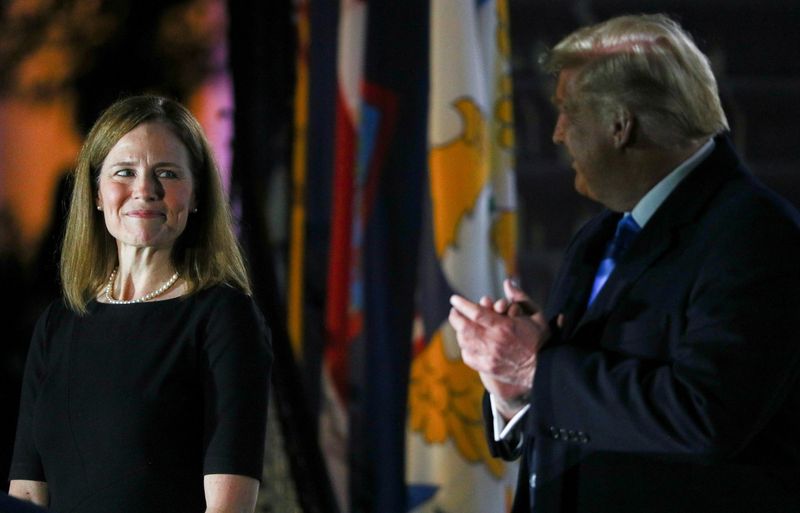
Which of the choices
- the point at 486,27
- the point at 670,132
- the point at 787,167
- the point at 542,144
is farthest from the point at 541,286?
the point at 670,132

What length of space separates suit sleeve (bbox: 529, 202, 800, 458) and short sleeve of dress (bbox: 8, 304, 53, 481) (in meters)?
0.58

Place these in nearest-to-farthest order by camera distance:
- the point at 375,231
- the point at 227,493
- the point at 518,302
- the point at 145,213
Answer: the point at 227,493 → the point at 145,213 → the point at 518,302 → the point at 375,231

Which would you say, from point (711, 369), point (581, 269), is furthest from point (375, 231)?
point (711, 369)

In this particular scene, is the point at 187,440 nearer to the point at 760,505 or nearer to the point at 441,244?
the point at 760,505

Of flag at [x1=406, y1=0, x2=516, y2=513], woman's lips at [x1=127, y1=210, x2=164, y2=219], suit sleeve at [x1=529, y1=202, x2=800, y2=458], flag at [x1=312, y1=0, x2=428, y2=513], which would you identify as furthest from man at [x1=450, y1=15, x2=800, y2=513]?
flag at [x1=312, y1=0, x2=428, y2=513]

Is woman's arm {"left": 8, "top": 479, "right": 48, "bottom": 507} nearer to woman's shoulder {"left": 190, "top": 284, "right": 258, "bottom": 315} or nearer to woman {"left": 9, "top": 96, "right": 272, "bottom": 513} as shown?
woman {"left": 9, "top": 96, "right": 272, "bottom": 513}

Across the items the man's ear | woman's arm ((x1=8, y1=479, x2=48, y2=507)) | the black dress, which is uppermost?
the man's ear

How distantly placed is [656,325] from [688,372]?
95 millimetres

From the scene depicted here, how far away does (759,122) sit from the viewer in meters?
3.70

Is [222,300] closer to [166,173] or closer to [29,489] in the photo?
[166,173]

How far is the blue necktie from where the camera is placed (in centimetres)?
149

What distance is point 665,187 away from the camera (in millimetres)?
1436

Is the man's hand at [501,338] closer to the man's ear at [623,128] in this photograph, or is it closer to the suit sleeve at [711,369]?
the suit sleeve at [711,369]

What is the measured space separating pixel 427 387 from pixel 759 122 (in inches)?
62.5
